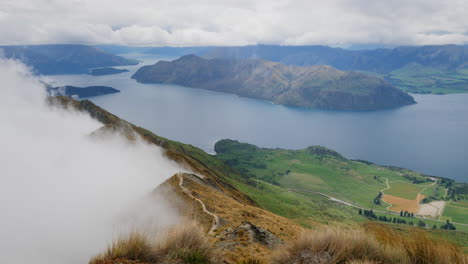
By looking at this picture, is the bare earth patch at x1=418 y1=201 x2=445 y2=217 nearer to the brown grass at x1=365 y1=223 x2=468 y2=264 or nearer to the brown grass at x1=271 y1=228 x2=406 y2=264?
the brown grass at x1=365 y1=223 x2=468 y2=264

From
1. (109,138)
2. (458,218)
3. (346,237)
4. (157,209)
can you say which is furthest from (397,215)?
(346,237)

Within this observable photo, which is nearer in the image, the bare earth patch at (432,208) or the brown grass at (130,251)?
the brown grass at (130,251)

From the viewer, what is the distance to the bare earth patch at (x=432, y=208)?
6732 inches

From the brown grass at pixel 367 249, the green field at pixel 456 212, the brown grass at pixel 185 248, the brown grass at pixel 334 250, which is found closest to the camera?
the brown grass at pixel 367 249

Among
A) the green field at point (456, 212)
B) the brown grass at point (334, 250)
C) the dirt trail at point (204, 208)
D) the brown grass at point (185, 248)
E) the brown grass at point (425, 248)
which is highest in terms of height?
the brown grass at point (425, 248)

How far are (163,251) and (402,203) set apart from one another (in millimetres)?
207552

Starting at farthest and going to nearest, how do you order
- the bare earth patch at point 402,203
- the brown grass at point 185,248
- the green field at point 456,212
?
the bare earth patch at point 402,203 < the green field at point 456,212 < the brown grass at point 185,248

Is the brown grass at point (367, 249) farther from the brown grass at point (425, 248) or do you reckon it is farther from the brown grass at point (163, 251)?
the brown grass at point (163, 251)

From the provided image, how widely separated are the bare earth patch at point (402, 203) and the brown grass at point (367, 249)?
191 meters

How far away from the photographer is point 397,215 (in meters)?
165

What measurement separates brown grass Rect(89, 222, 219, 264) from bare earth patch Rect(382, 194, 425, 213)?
192643 millimetres

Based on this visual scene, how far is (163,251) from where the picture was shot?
29.6 feet

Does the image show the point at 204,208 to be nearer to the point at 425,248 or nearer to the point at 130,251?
the point at 130,251

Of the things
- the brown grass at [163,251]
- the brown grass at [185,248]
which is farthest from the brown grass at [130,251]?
the brown grass at [185,248]
